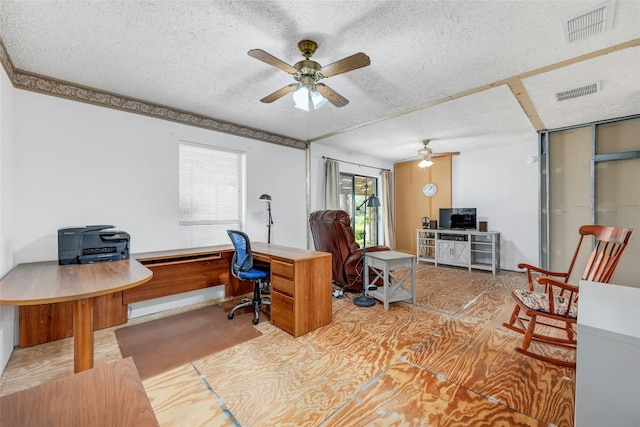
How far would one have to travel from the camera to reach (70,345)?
7.90 feet

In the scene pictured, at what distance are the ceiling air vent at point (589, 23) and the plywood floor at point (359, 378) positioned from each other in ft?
8.27

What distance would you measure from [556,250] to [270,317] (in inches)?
179

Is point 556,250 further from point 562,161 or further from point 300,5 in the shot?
point 300,5

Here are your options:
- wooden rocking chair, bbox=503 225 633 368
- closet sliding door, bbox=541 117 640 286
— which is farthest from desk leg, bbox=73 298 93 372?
closet sliding door, bbox=541 117 640 286

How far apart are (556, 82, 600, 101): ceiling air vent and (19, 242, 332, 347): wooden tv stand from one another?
319 cm

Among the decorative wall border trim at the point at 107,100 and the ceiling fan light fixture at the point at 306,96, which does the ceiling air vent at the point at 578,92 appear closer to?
the ceiling fan light fixture at the point at 306,96

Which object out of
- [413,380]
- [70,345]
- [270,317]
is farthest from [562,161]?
[70,345]

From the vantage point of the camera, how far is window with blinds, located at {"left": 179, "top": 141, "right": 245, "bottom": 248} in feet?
11.6

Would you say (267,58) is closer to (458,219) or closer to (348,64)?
(348,64)

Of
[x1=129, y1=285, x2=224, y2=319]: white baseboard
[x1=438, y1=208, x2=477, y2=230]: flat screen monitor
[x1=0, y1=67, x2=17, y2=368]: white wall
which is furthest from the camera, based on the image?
[x1=438, y1=208, x2=477, y2=230]: flat screen monitor

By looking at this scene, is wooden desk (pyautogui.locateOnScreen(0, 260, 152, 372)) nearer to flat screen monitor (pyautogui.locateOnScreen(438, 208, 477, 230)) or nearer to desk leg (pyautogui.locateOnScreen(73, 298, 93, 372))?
desk leg (pyautogui.locateOnScreen(73, 298, 93, 372))

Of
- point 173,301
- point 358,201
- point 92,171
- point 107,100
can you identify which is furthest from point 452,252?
point 107,100

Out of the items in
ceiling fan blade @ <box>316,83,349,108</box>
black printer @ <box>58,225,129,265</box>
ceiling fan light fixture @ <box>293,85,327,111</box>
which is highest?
ceiling fan blade @ <box>316,83,349,108</box>

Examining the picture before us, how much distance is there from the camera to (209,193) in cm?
377
